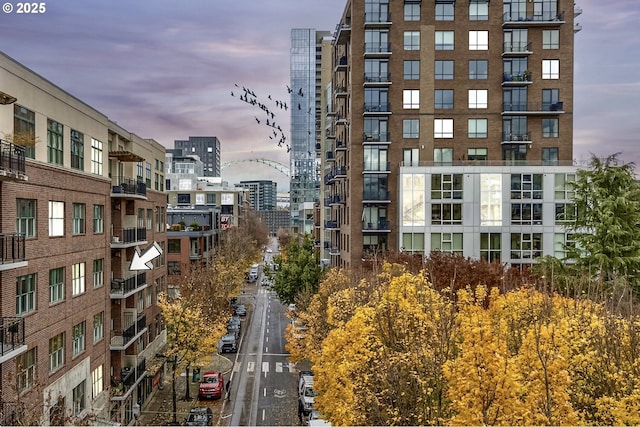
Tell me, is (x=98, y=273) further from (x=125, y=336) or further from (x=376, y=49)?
(x=376, y=49)

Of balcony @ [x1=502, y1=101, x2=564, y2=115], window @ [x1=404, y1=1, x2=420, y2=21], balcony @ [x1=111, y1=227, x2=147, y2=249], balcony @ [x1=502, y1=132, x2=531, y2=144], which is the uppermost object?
window @ [x1=404, y1=1, x2=420, y2=21]

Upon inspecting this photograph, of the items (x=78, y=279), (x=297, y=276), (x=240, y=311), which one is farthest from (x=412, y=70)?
(x=78, y=279)

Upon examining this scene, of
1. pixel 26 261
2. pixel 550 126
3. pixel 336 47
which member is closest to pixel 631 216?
pixel 550 126

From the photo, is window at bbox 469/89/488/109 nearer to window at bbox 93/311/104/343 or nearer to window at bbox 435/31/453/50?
window at bbox 435/31/453/50

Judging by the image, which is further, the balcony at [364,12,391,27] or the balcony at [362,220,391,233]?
the balcony at [364,12,391,27]

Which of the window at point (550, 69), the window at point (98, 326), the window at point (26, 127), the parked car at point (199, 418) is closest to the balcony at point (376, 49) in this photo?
the window at point (550, 69)

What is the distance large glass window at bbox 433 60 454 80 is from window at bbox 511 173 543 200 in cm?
1157

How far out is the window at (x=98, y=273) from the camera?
3031 centimetres

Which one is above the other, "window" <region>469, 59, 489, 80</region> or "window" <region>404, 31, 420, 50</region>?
"window" <region>404, 31, 420, 50</region>

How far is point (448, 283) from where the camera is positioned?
31.8m

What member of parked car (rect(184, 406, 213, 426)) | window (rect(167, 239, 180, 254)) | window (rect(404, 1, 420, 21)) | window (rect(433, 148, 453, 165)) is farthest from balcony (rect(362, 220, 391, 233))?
window (rect(167, 239, 180, 254))

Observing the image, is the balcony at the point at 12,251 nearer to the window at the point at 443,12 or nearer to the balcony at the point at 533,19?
the window at the point at 443,12

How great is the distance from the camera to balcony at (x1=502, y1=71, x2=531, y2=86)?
174 feet

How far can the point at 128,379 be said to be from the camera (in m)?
33.9
